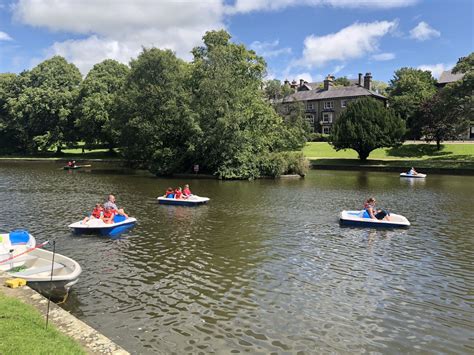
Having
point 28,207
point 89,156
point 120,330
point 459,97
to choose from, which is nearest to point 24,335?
point 120,330

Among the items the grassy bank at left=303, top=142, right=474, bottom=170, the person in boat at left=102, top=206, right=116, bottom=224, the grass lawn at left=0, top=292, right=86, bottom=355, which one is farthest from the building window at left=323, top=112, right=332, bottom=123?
the grass lawn at left=0, top=292, right=86, bottom=355

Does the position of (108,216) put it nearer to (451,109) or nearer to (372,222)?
(372,222)

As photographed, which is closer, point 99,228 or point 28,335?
point 28,335

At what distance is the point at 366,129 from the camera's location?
6266 cm

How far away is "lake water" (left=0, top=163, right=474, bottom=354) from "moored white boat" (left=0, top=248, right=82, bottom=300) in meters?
0.52

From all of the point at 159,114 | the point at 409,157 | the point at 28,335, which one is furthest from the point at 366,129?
the point at 28,335

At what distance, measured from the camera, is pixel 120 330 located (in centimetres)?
928

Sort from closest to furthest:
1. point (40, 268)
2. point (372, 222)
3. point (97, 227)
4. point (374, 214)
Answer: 1. point (40, 268)
2. point (97, 227)
3. point (372, 222)
4. point (374, 214)

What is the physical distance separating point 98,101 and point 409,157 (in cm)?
5275

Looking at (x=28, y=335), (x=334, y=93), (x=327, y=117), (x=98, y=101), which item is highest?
(x=334, y=93)

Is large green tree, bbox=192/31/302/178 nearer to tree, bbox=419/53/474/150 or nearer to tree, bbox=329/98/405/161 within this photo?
tree, bbox=329/98/405/161

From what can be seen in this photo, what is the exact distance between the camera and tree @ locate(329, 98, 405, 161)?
204 feet

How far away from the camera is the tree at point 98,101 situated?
70625 millimetres

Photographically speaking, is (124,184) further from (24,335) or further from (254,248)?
(24,335)
